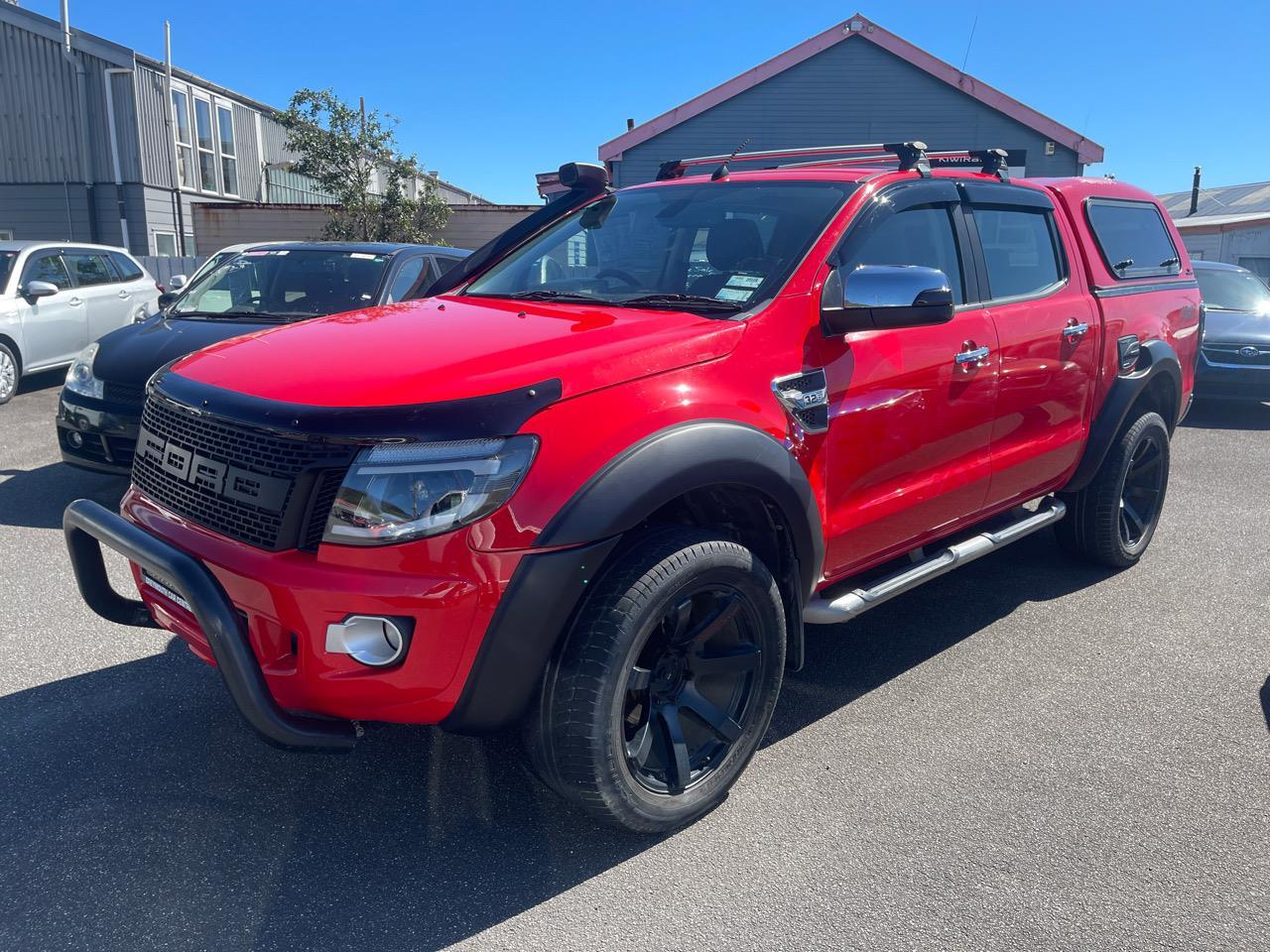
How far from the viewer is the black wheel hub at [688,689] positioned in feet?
9.07

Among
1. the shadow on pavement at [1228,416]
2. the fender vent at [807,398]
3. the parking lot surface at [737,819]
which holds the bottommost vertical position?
the shadow on pavement at [1228,416]

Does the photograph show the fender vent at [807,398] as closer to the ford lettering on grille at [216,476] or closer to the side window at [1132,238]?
the ford lettering on grille at [216,476]

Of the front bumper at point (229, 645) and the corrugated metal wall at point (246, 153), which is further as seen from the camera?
the corrugated metal wall at point (246, 153)

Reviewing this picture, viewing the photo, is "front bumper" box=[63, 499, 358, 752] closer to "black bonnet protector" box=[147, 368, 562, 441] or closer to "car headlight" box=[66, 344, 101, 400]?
"black bonnet protector" box=[147, 368, 562, 441]

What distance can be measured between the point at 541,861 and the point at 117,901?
3.43 feet

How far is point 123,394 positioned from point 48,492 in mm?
1263

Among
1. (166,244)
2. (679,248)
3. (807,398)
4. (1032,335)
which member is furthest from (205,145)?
(807,398)

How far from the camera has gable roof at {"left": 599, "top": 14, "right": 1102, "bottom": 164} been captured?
57.6ft

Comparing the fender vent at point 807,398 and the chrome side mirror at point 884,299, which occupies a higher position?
the chrome side mirror at point 884,299

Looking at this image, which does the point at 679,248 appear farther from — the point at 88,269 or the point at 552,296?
the point at 88,269

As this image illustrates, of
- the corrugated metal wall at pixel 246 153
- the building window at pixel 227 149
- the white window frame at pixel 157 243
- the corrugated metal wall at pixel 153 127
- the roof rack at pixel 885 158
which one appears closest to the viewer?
the roof rack at pixel 885 158

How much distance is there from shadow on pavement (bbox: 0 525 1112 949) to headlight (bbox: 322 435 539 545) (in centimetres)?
93

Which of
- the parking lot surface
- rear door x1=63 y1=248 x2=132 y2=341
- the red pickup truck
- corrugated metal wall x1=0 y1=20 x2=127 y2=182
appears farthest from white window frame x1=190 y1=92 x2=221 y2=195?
the red pickup truck

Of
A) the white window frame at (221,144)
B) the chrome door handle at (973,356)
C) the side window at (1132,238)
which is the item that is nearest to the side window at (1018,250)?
the chrome door handle at (973,356)
